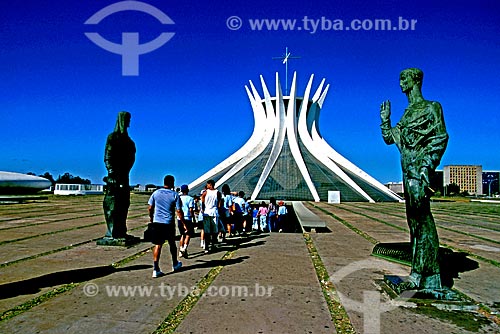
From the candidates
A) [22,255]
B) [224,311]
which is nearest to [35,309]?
[224,311]

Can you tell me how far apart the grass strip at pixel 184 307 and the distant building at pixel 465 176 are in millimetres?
131512

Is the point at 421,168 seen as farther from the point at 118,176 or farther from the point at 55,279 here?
the point at 118,176

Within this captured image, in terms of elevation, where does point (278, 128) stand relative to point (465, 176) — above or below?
above

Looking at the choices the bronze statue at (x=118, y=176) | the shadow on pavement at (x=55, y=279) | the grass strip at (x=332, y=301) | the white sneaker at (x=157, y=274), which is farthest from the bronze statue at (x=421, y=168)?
the bronze statue at (x=118, y=176)

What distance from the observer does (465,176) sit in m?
123

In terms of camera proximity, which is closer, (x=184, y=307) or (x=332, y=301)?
(x=184, y=307)

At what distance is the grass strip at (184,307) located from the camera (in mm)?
3393

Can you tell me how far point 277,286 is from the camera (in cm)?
470

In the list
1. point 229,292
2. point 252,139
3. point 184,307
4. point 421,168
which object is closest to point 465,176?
point 252,139

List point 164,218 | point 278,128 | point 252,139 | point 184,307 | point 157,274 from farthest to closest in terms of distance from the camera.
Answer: point 252,139, point 278,128, point 164,218, point 157,274, point 184,307

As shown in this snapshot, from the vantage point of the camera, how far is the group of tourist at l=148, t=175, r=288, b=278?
5.54 meters

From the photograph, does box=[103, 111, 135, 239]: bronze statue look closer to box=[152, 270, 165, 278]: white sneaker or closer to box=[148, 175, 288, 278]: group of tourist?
box=[148, 175, 288, 278]: group of tourist

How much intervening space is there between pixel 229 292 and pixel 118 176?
4.16 meters

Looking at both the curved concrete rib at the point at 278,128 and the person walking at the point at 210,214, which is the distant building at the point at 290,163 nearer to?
the curved concrete rib at the point at 278,128
